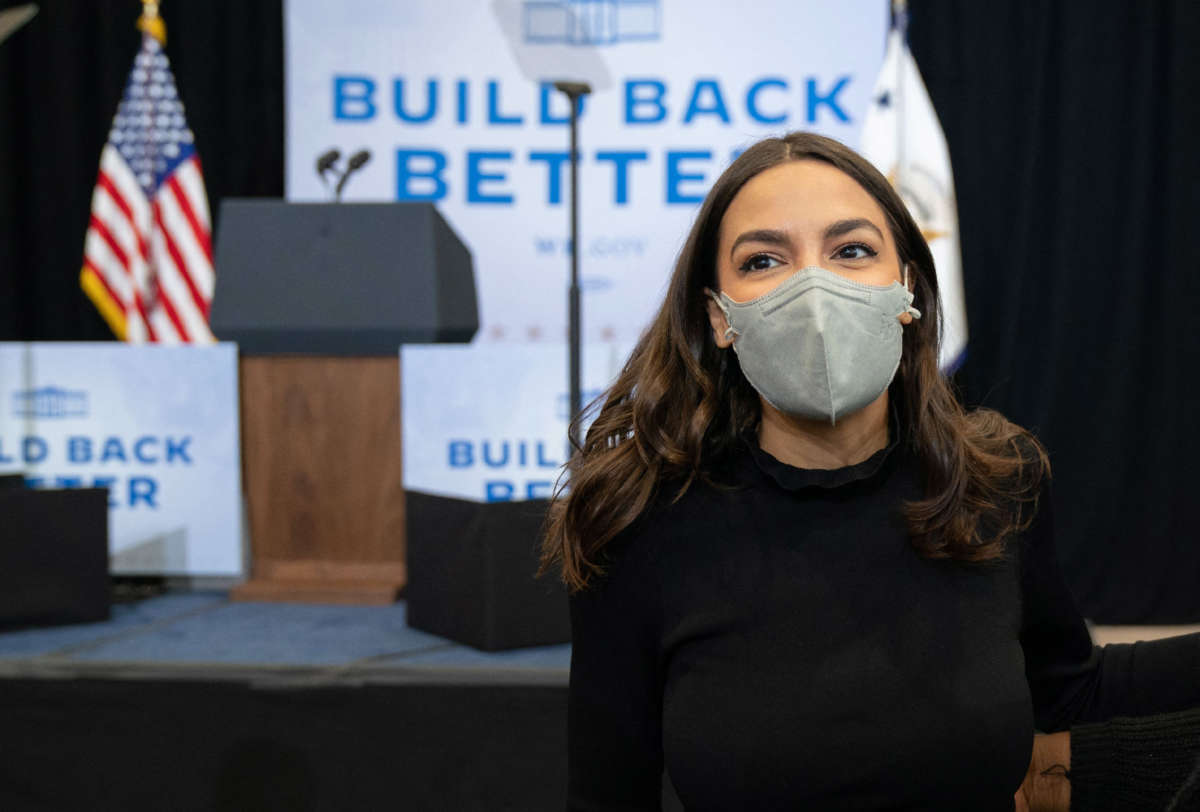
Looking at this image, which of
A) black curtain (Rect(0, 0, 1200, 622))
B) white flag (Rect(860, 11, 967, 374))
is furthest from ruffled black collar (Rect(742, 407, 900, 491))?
black curtain (Rect(0, 0, 1200, 622))

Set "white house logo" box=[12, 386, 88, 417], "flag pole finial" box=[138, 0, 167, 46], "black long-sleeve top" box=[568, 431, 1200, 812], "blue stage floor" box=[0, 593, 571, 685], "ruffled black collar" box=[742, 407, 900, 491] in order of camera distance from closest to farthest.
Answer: "black long-sleeve top" box=[568, 431, 1200, 812]
"ruffled black collar" box=[742, 407, 900, 491]
"blue stage floor" box=[0, 593, 571, 685]
"white house logo" box=[12, 386, 88, 417]
"flag pole finial" box=[138, 0, 167, 46]

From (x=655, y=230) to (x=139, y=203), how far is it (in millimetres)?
2316

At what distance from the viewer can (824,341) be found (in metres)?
1.09

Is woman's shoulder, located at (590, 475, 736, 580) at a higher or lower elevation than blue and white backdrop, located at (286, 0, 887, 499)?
lower

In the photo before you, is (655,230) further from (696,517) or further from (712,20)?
(696,517)

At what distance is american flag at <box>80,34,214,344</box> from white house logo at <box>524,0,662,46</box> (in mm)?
1665

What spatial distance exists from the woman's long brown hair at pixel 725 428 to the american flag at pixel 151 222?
386cm

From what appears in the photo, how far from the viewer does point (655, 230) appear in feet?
15.3

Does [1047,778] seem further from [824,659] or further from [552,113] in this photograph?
[552,113]

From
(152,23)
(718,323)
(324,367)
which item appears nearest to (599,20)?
(152,23)

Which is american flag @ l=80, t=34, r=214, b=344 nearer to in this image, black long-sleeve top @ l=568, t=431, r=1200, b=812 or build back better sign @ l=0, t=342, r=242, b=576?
build back better sign @ l=0, t=342, r=242, b=576

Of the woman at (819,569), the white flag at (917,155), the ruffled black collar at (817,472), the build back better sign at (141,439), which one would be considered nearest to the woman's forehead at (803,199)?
the woman at (819,569)

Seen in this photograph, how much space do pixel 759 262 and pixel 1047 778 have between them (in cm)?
67

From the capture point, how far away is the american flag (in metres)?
4.65
